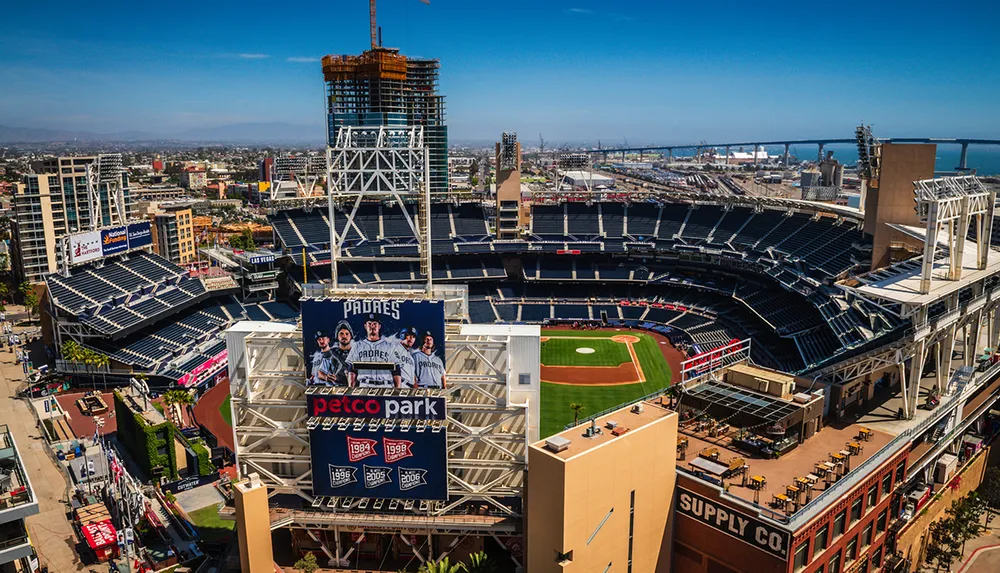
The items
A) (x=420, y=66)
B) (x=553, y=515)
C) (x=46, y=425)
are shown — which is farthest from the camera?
(x=420, y=66)

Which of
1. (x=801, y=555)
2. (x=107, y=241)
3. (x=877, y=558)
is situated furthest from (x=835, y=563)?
(x=107, y=241)

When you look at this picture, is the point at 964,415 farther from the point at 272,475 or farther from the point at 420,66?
the point at 420,66

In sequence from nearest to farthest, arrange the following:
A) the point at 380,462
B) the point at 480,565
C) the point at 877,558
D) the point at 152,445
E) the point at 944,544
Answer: the point at 480,565 → the point at 380,462 → the point at 877,558 → the point at 944,544 → the point at 152,445

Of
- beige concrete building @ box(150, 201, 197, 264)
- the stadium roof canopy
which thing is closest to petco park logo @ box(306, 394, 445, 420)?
the stadium roof canopy

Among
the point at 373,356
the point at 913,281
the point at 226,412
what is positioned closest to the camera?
the point at 373,356

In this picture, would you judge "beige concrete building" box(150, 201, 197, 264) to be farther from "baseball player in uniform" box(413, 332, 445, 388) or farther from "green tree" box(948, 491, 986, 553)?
"green tree" box(948, 491, 986, 553)

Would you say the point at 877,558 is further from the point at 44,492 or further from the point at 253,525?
Result: the point at 44,492

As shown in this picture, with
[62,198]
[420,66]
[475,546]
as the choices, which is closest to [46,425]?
[475,546]
